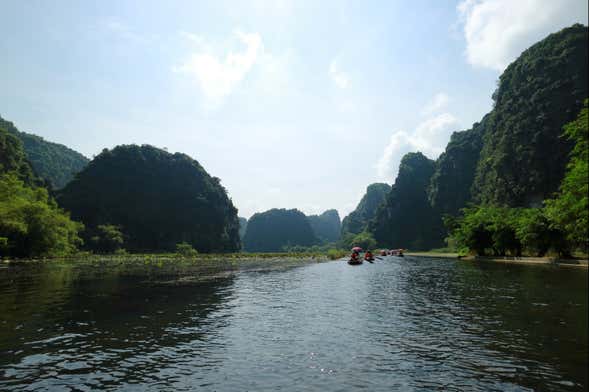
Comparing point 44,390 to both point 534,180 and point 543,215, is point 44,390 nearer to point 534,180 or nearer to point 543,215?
point 543,215

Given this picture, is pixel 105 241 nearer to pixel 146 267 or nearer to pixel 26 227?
pixel 26 227

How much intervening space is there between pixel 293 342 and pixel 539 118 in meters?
151

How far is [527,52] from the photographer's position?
165 metres

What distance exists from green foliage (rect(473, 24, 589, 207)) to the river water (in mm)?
119213

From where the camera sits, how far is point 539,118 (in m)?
138

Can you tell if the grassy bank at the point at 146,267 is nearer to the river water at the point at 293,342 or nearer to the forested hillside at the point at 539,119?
the river water at the point at 293,342

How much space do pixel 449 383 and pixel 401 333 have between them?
6.61 m

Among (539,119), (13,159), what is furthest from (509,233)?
(13,159)

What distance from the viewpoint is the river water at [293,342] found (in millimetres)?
12453

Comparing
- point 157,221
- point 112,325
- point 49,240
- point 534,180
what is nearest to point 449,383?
point 112,325

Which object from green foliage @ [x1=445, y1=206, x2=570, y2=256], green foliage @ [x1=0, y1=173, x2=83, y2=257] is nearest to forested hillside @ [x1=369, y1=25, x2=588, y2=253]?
green foliage @ [x1=445, y1=206, x2=570, y2=256]

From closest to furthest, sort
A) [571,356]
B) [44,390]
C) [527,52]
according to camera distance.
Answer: [44,390], [571,356], [527,52]

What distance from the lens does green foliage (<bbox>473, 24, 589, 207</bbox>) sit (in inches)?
5192

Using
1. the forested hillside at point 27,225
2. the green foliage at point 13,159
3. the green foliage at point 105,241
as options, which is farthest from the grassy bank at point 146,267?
the green foliage at point 13,159
